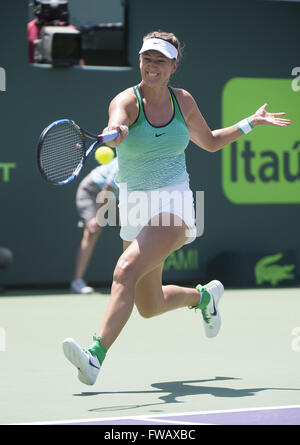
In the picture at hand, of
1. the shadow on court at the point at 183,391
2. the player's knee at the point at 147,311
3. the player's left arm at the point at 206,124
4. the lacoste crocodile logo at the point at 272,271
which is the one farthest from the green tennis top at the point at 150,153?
the lacoste crocodile logo at the point at 272,271

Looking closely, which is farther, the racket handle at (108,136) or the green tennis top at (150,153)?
the green tennis top at (150,153)

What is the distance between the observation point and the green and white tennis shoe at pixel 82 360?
4594mm

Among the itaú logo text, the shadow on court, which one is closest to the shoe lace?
the shadow on court

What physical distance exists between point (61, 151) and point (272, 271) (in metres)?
6.30

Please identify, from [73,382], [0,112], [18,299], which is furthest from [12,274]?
[73,382]

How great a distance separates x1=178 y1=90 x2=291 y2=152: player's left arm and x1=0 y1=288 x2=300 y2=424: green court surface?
4.14 feet

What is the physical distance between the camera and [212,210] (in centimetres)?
1086

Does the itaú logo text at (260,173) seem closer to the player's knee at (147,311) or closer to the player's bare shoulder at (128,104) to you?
the player's knee at (147,311)

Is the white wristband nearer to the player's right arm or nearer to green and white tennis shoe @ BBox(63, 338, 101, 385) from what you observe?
the player's right arm

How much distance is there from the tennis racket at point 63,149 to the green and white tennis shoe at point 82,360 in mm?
752

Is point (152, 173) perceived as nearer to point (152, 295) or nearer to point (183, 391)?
point (152, 295)

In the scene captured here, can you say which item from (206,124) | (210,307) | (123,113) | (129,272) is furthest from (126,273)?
(210,307)

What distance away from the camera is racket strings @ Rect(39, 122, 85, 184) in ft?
15.3
